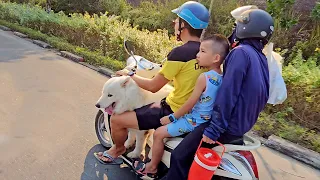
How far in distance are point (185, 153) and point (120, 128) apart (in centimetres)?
90

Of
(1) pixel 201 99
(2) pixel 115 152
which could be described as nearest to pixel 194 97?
(1) pixel 201 99

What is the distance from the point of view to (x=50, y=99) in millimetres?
5621

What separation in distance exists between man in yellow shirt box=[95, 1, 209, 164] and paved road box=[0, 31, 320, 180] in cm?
81

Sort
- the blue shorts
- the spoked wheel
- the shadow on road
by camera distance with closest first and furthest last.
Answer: the blue shorts, the shadow on road, the spoked wheel

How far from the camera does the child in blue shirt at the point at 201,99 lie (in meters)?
2.61

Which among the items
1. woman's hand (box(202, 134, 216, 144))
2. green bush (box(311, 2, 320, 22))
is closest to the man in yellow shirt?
woman's hand (box(202, 134, 216, 144))

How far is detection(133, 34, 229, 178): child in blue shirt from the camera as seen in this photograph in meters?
2.61

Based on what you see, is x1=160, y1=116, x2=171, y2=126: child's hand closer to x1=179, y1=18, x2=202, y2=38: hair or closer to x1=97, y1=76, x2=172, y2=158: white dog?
x1=97, y1=76, x2=172, y2=158: white dog

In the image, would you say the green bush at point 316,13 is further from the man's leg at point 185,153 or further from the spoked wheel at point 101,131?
the man's leg at point 185,153

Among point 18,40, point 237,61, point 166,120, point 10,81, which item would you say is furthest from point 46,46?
point 237,61

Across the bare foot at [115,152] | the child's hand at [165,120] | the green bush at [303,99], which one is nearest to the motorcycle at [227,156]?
the bare foot at [115,152]

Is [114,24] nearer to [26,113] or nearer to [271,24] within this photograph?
[26,113]

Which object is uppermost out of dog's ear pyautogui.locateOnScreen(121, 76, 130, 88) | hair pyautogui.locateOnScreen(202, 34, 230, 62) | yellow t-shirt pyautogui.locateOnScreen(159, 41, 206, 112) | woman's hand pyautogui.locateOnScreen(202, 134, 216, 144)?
hair pyautogui.locateOnScreen(202, 34, 230, 62)

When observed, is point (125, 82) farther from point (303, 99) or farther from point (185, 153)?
point (303, 99)
